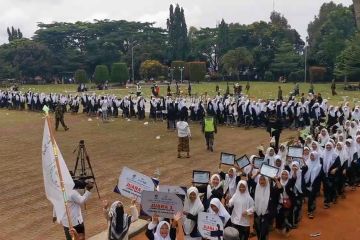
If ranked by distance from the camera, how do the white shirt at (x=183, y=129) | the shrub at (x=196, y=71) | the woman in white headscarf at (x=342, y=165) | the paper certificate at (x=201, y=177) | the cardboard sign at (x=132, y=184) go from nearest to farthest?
the cardboard sign at (x=132, y=184) < the paper certificate at (x=201, y=177) < the woman in white headscarf at (x=342, y=165) < the white shirt at (x=183, y=129) < the shrub at (x=196, y=71)

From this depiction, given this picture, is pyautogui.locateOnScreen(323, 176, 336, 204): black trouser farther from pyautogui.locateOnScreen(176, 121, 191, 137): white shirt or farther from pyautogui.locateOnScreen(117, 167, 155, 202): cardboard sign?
pyautogui.locateOnScreen(176, 121, 191, 137): white shirt

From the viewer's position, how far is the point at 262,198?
26.6 ft

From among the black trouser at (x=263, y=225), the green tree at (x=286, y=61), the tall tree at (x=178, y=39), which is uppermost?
the tall tree at (x=178, y=39)

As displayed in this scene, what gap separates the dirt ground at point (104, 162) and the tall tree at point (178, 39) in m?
41.7

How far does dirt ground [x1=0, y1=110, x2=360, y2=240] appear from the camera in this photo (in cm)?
987

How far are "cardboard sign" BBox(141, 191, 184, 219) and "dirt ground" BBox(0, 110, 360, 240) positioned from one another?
3.53m

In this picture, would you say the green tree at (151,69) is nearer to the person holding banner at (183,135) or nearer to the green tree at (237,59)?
the green tree at (237,59)

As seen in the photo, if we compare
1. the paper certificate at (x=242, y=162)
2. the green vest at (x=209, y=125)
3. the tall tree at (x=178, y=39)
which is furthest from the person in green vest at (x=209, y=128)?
the tall tree at (x=178, y=39)

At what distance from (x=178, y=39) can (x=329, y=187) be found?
60033 mm

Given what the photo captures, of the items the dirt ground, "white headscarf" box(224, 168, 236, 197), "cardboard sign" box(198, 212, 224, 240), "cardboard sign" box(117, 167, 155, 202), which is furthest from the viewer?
the dirt ground

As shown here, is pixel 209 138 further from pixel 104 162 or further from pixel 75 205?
pixel 75 205

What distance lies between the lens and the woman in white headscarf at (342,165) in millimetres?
11102

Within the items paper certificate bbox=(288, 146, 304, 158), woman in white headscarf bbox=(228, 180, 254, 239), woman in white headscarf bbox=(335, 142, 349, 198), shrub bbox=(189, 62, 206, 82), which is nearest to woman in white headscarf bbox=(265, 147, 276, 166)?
paper certificate bbox=(288, 146, 304, 158)

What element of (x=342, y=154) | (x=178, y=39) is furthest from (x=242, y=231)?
(x=178, y=39)
